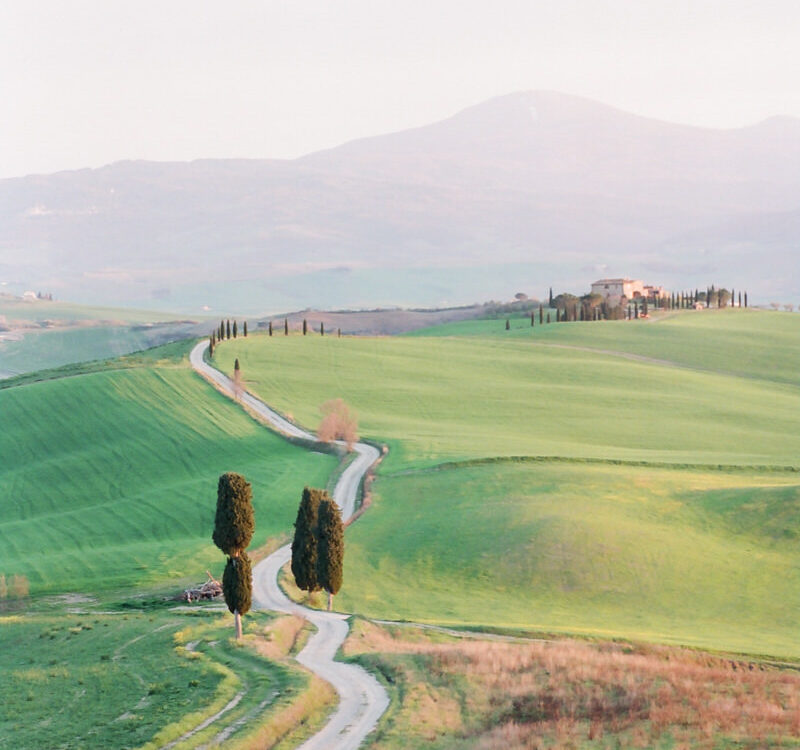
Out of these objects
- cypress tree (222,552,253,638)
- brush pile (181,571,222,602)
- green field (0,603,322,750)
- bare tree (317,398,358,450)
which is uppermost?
Result: bare tree (317,398,358,450)

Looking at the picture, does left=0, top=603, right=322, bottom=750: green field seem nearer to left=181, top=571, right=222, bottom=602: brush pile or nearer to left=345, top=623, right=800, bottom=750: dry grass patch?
left=345, top=623, right=800, bottom=750: dry grass patch

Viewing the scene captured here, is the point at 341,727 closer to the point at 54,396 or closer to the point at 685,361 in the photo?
the point at 54,396

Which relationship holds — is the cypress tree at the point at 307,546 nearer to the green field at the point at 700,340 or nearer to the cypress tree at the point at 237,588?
the cypress tree at the point at 237,588

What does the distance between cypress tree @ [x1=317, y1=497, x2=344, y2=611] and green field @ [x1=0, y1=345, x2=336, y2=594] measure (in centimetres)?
1083

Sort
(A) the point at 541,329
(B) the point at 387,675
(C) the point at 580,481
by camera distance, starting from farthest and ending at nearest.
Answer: (A) the point at 541,329
(C) the point at 580,481
(B) the point at 387,675

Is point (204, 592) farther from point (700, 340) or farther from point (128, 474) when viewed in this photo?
point (700, 340)

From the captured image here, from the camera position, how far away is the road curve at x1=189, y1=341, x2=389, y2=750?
124ft

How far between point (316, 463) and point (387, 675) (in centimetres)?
5110

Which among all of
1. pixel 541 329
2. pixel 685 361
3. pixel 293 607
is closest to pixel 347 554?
pixel 293 607

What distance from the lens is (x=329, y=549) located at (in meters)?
57.3

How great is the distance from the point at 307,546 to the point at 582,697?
21348mm

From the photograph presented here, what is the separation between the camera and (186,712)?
128 ft

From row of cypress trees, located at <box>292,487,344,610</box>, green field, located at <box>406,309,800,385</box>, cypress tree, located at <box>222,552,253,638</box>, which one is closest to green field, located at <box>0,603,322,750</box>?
cypress tree, located at <box>222,552,253,638</box>

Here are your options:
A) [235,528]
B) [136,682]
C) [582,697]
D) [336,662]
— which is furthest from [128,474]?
[582,697]
